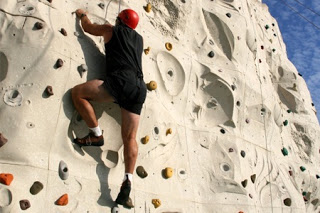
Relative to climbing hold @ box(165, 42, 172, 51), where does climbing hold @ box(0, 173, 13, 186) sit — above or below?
below

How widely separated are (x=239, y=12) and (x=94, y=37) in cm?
274

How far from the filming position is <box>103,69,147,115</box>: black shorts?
10.9 feet

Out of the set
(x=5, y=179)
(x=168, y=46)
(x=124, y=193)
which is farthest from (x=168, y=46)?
(x=5, y=179)

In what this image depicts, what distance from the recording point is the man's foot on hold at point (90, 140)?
3.36 metres

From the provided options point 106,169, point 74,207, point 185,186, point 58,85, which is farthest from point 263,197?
point 58,85

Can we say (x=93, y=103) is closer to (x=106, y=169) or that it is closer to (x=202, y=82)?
(x=106, y=169)

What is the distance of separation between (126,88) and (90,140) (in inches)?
20.9

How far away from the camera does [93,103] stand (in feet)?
11.7

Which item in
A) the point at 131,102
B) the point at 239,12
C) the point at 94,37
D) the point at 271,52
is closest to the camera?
the point at 131,102

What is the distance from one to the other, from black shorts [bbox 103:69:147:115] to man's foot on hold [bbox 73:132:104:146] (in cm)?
34

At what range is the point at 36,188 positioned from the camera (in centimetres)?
299

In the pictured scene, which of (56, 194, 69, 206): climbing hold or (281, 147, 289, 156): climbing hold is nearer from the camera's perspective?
(56, 194, 69, 206): climbing hold

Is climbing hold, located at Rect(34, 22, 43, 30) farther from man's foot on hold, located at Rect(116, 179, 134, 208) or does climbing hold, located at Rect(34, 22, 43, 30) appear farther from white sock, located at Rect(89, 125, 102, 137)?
man's foot on hold, located at Rect(116, 179, 134, 208)

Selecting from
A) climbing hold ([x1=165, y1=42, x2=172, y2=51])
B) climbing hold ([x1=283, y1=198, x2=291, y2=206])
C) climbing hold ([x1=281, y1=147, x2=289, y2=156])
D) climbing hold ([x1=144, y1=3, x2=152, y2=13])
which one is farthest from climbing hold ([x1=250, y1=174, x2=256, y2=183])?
climbing hold ([x1=144, y1=3, x2=152, y2=13])
